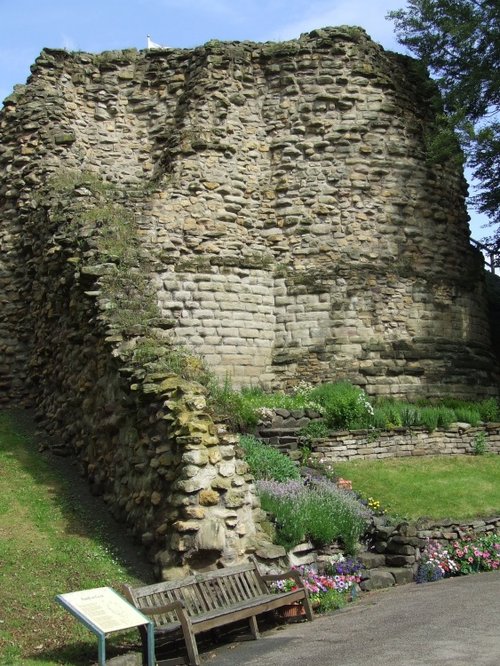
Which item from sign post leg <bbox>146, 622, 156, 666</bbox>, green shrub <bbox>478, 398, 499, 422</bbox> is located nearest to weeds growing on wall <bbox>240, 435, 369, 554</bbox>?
sign post leg <bbox>146, 622, 156, 666</bbox>

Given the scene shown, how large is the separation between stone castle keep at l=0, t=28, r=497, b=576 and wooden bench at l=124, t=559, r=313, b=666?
254 inches

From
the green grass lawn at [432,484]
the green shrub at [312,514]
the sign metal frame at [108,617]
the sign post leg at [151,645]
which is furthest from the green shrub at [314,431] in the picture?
the sign post leg at [151,645]

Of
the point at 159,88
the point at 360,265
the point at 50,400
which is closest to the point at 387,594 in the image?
the point at 50,400

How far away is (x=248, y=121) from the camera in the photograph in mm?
20922

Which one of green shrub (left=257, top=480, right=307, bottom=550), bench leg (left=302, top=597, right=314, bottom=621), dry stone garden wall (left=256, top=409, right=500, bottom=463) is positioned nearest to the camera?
bench leg (left=302, top=597, right=314, bottom=621)

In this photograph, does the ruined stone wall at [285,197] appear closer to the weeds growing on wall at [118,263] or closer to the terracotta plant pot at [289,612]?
the weeds growing on wall at [118,263]

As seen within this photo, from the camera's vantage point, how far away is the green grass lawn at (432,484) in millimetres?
14125

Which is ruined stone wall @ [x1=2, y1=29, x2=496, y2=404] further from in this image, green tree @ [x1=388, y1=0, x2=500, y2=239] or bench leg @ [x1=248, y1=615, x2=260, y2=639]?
bench leg @ [x1=248, y1=615, x2=260, y2=639]

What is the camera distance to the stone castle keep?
59.9 ft

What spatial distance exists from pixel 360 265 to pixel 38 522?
10.9 m

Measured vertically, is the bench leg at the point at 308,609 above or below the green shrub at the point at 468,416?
below

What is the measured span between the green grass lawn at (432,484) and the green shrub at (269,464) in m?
1.24

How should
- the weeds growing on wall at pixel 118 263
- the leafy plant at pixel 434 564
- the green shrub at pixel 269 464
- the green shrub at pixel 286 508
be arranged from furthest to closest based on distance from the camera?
the green shrub at pixel 269 464, the weeds growing on wall at pixel 118 263, the leafy plant at pixel 434 564, the green shrub at pixel 286 508

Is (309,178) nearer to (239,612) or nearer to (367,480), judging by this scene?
(367,480)
